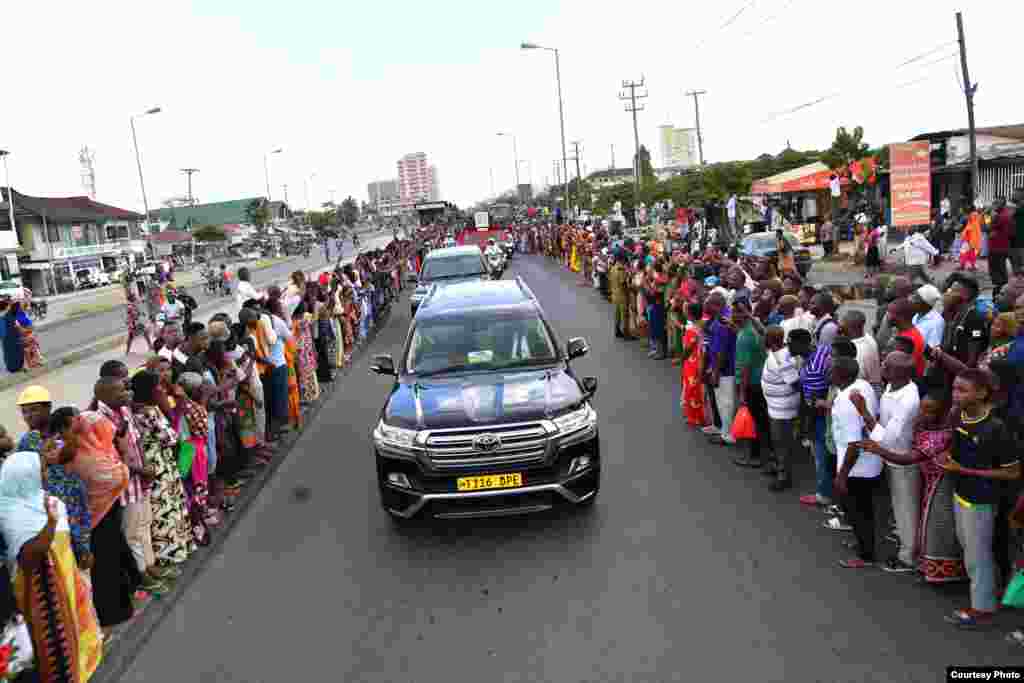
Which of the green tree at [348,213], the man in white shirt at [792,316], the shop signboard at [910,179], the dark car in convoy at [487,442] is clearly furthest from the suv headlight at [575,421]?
the green tree at [348,213]

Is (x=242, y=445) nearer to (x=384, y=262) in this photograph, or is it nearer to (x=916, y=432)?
(x=916, y=432)

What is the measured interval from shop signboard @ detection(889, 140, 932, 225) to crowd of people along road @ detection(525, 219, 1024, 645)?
8188 mm

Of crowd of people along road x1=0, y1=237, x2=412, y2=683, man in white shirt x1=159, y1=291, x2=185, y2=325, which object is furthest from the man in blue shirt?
man in white shirt x1=159, y1=291, x2=185, y2=325

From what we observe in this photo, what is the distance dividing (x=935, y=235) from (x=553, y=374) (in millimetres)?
22527

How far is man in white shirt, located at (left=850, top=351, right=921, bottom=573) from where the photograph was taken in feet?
16.9

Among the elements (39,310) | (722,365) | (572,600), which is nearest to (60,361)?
(722,365)

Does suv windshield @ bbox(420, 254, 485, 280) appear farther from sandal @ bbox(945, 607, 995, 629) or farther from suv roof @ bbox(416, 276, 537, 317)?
sandal @ bbox(945, 607, 995, 629)

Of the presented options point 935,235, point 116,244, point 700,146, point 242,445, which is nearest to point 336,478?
point 242,445

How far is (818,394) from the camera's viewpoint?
6.59 m

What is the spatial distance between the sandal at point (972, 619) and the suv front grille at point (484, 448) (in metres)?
2.95

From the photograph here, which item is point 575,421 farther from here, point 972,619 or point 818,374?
point 972,619

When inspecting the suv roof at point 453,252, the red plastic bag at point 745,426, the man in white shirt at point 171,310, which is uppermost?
the suv roof at point 453,252

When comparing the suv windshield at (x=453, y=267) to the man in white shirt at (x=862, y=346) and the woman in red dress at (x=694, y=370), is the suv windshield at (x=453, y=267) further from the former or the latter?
the man in white shirt at (x=862, y=346)

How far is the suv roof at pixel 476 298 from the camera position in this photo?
341 inches
